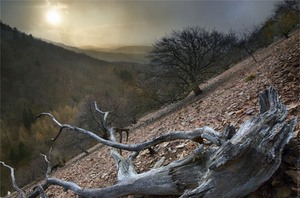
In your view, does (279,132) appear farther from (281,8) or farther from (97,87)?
(97,87)

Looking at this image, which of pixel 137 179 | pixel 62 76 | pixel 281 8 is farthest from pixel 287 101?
pixel 62 76

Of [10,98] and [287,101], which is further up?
[10,98]

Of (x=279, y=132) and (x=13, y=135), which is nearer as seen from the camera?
(x=279, y=132)

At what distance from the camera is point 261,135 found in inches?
176

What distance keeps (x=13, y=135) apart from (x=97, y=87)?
51594 mm

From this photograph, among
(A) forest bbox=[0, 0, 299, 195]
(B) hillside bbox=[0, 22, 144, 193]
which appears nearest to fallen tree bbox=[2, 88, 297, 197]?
(A) forest bbox=[0, 0, 299, 195]

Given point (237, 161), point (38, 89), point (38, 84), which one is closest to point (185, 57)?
point (237, 161)

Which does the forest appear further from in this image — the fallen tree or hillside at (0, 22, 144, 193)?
the fallen tree

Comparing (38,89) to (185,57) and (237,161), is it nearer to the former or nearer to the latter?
(185,57)

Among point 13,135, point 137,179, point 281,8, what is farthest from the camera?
point 13,135

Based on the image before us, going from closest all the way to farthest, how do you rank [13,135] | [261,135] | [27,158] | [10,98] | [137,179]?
[261,135] → [137,179] → [27,158] → [13,135] → [10,98]

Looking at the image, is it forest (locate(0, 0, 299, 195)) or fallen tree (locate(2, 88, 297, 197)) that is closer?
fallen tree (locate(2, 88, 297, 197))

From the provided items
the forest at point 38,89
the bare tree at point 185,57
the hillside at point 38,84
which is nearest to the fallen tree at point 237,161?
the bare tree at point 185,57

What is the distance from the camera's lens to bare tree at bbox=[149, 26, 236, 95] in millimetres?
22156
